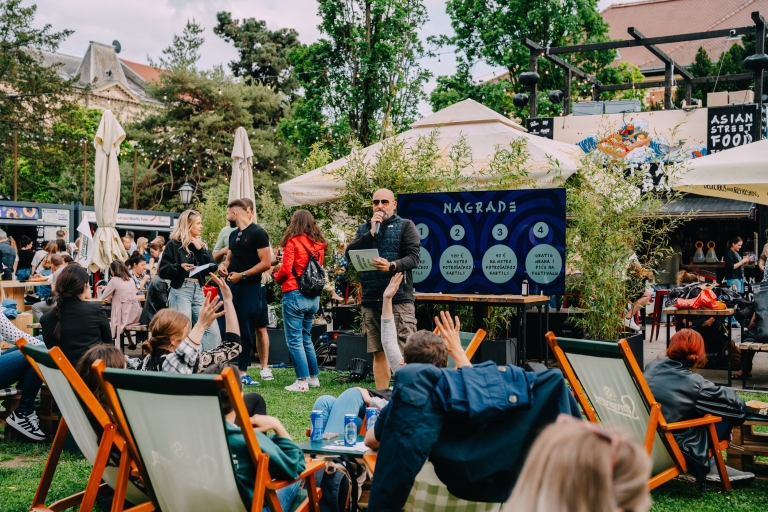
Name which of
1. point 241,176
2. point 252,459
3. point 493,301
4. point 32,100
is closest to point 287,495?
point 252,459

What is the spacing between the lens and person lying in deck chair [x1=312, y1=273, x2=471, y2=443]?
11.0 feet

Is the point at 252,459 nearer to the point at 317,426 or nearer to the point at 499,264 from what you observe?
the point at 317,426

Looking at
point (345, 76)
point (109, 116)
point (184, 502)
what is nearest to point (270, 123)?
point (345, 76)

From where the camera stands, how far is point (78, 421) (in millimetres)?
3693

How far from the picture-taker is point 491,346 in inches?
308

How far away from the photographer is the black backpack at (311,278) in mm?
7574

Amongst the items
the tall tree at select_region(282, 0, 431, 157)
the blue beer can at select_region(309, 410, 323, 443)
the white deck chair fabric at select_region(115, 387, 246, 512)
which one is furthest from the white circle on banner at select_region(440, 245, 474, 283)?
the tall tree at select_region(282, 0, 431, 157)

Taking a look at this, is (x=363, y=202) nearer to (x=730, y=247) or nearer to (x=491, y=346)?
(x=491, y=346)

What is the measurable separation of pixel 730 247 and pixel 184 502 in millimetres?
13574

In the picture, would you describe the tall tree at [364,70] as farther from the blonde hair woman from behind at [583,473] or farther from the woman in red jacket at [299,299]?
the blonde hair woman from behind at [583,473]

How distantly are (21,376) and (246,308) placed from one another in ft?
7.20

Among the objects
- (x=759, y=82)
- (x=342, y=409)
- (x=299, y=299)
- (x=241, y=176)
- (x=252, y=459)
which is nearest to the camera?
(x=252, y=459)

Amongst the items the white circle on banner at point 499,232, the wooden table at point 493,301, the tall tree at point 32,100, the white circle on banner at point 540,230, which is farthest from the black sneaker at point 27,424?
the tall tree at point 32,100

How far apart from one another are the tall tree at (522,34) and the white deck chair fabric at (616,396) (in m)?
22.3
